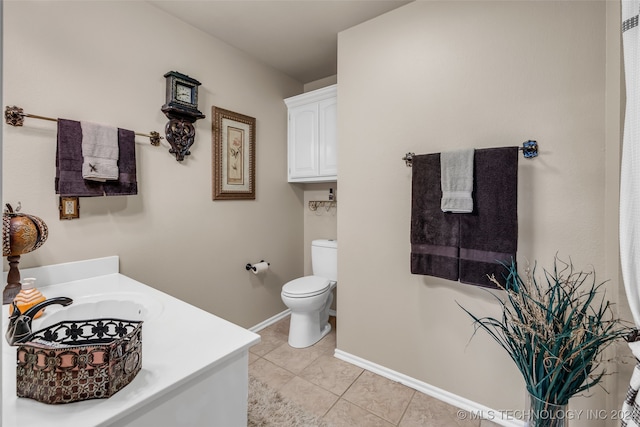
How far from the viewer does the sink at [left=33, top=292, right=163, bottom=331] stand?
47.6 inches

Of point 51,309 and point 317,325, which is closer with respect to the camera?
point 51,309

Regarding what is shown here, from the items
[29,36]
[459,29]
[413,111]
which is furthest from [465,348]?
[29,36]

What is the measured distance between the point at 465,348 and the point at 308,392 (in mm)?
967

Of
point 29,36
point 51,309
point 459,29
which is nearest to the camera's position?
point 51,309

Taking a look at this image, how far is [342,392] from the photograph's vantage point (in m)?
1.81

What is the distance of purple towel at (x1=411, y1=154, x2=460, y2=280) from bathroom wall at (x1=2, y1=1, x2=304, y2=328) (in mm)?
1444

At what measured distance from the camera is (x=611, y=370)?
125 centimetres

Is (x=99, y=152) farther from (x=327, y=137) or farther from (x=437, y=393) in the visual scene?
(x=437, y=393)

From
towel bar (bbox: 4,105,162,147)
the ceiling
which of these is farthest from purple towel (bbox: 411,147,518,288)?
towel bar (bbox: 4,105,162,147)

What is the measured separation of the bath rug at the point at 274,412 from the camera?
1561mm

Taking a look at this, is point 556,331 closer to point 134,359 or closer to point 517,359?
point 517,359

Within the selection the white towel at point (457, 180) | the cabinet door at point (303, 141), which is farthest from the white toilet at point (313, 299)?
the white towel at point (457, 180)

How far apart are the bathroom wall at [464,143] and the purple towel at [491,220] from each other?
0.10 meters

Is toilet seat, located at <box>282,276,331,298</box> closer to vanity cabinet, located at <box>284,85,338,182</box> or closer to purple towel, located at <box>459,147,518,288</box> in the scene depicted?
vanity cabinet, located at <box>284,85,338,182</box>
